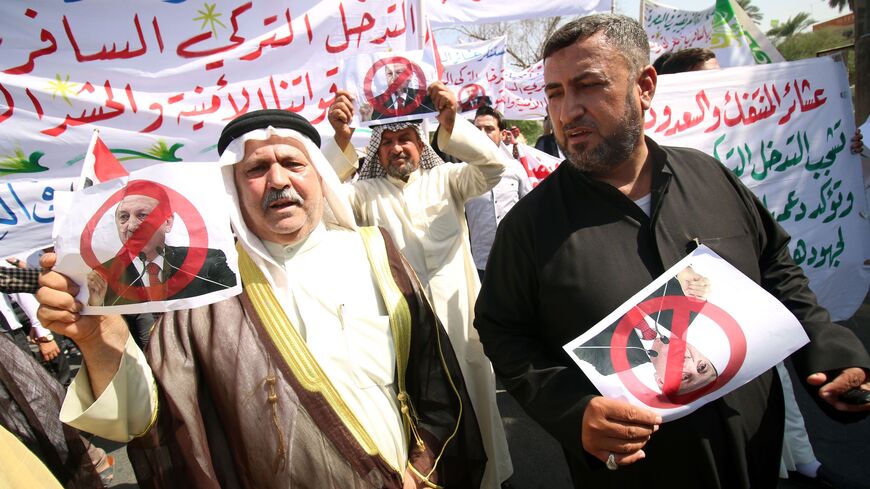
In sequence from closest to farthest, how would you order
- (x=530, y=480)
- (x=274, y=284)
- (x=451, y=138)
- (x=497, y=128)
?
(x=274, y=284) < (x=451, y=138) < (x=530, y=480) < (x=497, y=128)


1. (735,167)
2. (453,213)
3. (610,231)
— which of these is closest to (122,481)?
(453,213)

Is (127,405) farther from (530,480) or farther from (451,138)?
(530,480)

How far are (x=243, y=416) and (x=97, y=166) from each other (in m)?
0.79

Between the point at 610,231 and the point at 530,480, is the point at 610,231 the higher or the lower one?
the higher one

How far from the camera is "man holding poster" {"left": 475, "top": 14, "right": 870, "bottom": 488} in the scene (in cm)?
135

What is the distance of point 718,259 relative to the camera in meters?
1.33

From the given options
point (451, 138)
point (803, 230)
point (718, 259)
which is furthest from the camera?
point (803, 230)

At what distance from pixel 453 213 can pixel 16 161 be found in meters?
2.19

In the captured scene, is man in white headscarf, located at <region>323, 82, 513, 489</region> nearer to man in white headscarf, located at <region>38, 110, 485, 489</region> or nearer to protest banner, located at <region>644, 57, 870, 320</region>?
man in white headscarf, located at <region>38, 110, 485, 489</region>

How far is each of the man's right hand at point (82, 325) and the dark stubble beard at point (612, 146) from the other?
135 centimetres

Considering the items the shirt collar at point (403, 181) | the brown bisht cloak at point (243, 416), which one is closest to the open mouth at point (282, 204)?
the brown bisht cloak at point (243, 416)

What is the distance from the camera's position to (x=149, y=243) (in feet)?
3.90

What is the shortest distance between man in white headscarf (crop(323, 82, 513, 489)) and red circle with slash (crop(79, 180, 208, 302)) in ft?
4.41

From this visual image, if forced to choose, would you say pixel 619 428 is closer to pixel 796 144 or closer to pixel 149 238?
pixel 149 238
